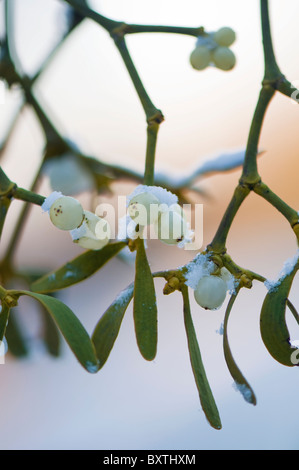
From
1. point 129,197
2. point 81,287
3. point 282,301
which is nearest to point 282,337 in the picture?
point 282,301

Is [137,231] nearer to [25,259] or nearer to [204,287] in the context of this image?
[204,287]

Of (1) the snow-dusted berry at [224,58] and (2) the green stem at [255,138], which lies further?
(1) the snow-dusted berry at [224,58]

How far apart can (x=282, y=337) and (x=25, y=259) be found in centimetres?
47

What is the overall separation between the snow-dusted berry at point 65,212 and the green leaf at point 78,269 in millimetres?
46

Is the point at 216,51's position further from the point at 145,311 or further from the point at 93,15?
the point at 145,311

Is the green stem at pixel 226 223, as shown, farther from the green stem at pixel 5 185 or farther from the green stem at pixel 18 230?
the green stem at pixel 18 230

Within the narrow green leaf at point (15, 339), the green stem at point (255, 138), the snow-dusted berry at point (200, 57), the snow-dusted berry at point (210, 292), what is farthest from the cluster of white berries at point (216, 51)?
Result: the narrow green leaf at point (15, 339)

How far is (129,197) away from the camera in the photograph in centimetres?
39

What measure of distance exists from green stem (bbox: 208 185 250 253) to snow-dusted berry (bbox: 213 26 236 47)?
170 millimetres

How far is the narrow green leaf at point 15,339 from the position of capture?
2.19 ft

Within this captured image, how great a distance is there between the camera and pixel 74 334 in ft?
1.12

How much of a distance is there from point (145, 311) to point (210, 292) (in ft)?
0.16

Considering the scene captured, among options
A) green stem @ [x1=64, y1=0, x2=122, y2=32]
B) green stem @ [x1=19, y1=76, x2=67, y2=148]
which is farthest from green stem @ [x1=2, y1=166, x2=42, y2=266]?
green stem @ [x1=64, y1=0, x2=122, y2=32]

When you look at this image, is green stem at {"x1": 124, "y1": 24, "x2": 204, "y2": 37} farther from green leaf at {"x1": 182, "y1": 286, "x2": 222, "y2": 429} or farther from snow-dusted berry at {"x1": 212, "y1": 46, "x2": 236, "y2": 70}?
green leaf at {"x1": 182, "y1": 286, "x2": 222, "y2": 429}
